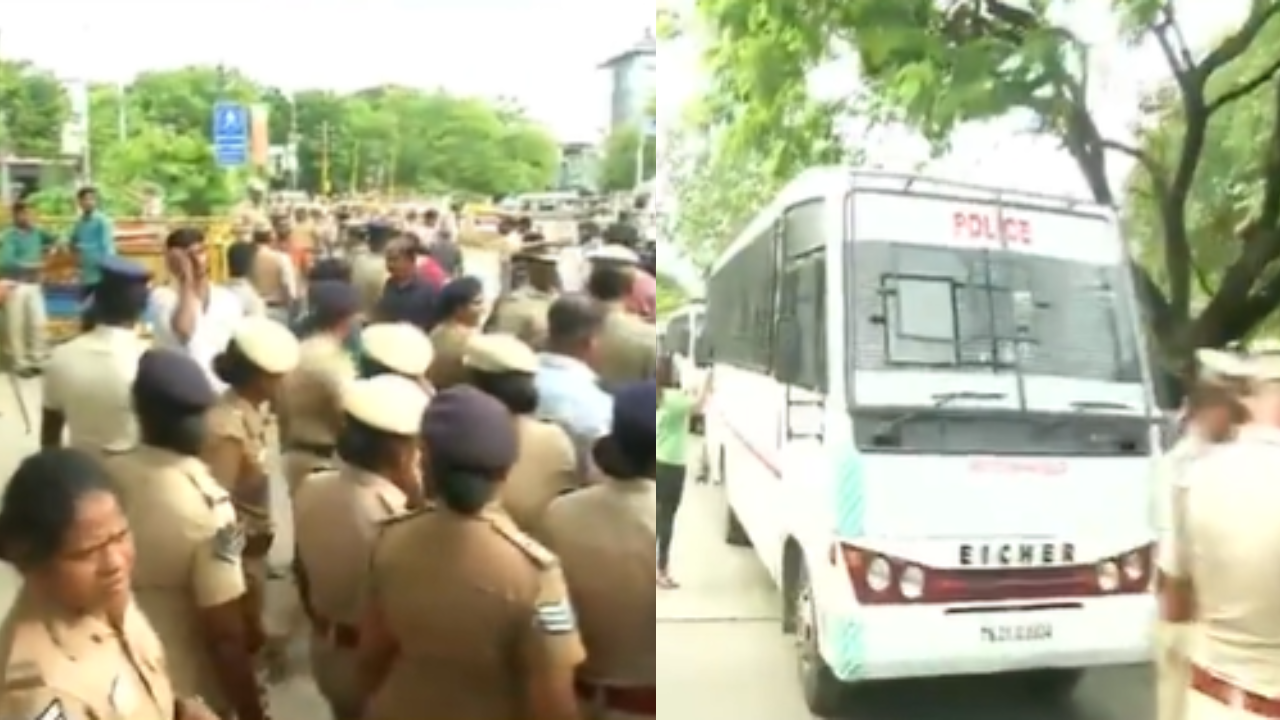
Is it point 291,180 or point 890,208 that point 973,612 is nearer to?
point 890,208

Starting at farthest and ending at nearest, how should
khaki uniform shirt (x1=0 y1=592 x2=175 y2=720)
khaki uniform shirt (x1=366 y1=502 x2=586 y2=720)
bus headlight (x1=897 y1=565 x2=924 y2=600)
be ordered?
1. bus headlight (x1=897 y1=565 x2=924 y2=600)
2. khaki uniform shirt (x1=366 y1=502 x2=586 y2=720)
3. khaki uniform shirt (x1=0 y1=592 x2=175 y2=720)

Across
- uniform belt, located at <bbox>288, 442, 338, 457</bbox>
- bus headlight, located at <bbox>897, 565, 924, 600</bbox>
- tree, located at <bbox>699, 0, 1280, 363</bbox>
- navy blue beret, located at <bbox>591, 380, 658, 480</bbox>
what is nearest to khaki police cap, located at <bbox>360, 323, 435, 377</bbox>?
uniform belt, located at <bbox>288, 442, 338, 457</bbox>

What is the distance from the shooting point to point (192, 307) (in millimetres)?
1723

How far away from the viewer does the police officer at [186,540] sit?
1.65m

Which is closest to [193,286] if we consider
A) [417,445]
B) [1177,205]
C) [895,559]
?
[417,445]

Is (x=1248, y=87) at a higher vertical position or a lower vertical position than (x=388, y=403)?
higher

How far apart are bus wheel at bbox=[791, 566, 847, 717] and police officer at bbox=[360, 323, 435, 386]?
471 millimetres

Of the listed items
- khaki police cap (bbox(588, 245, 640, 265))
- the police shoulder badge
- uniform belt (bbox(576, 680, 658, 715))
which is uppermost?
khaki police cap (bbox(588, 245, 640, 265))

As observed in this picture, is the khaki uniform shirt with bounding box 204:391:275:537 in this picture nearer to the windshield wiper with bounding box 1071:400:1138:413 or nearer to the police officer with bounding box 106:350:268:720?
the police officer with bounding box 106:350:268:720

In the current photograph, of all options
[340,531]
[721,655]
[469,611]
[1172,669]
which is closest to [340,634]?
[340,531]

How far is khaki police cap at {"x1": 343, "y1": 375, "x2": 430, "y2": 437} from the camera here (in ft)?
5.54

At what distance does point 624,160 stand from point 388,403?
1.23ft

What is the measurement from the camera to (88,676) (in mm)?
1470

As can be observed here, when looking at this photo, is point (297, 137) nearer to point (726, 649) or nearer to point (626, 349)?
point (626, 349)
